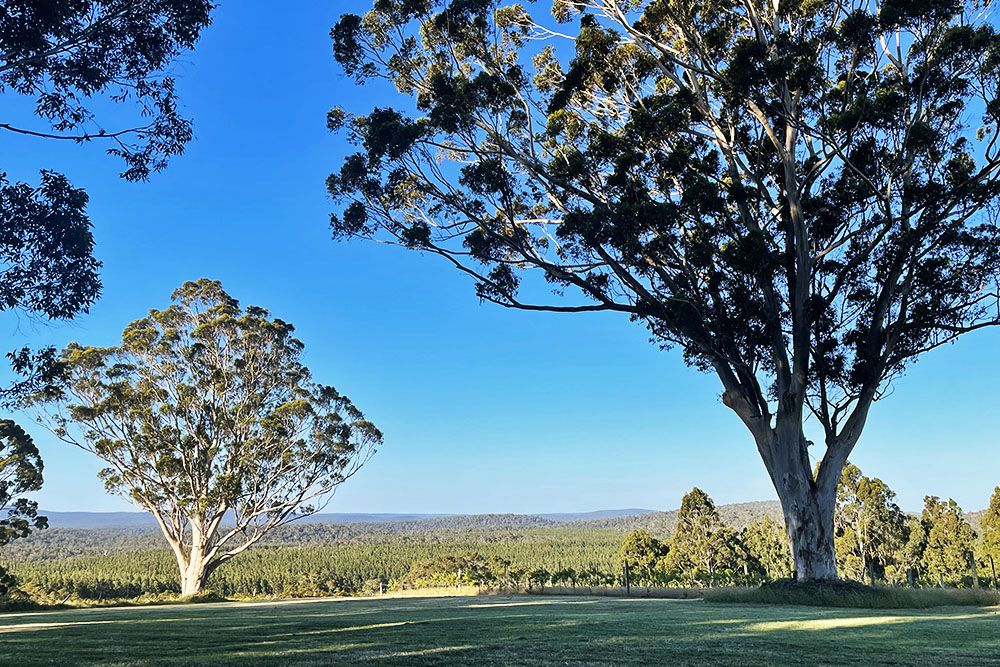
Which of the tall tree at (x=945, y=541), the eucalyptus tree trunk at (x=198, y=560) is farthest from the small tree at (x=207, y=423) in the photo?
the tall tree at (x=945, y=541)

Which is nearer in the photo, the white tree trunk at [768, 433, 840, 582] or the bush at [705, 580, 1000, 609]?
the bush at [705, 580, 1000, 609]

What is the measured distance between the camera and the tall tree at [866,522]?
4053 cm

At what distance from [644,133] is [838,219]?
5693 mm

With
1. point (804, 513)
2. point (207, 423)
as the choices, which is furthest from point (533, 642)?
point (207, 423)

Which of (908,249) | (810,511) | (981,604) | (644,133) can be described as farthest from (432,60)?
(981,604)

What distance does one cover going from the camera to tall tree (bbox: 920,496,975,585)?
→ 40.6 metres

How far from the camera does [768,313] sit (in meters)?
18.7

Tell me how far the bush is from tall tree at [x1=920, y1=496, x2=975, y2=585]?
80.7ft

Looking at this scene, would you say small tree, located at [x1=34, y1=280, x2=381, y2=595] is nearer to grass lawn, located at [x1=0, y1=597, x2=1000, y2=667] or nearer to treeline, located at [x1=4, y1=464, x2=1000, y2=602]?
treeline, located at [x1=4, y1=464, x2=1000, y2=602]

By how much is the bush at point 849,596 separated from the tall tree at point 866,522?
22.9 metres

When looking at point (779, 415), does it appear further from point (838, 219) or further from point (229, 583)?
point (229, 583)

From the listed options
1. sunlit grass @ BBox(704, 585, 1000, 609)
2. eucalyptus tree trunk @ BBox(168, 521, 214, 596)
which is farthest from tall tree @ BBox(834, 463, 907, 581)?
eucalyptus tree trunk @ BBox(168, 521, 214, 596)

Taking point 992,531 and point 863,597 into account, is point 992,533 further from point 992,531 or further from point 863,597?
point 863,597

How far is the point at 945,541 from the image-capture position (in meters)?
41.9
